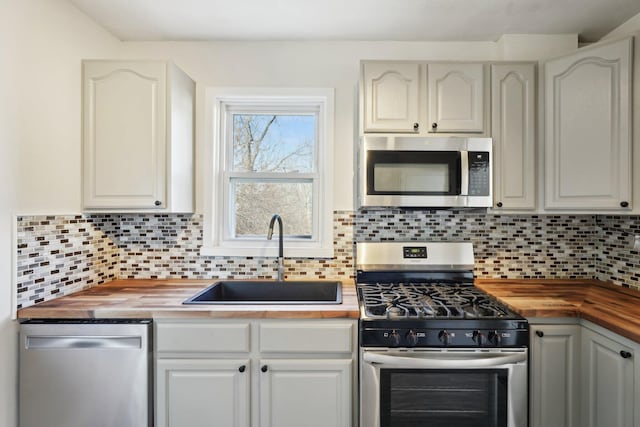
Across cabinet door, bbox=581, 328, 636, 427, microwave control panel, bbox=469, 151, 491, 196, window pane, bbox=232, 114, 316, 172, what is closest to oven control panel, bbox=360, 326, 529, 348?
cabinet door, bbox=581, 328, 636, 427

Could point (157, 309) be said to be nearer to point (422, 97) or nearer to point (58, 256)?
point (58, 256)

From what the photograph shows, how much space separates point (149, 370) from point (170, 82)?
1453 mm

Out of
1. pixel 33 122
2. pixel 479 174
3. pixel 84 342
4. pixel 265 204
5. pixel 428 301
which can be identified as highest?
pixel 33 122

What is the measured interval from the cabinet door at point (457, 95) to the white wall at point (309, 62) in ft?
1.14

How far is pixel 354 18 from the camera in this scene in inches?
79.5

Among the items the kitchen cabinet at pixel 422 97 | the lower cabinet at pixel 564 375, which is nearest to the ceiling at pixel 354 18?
the kitchen cabinet at pixel 422 97

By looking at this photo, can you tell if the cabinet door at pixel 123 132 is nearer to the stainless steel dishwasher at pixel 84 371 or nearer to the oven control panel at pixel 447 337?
the stainless steel dishwasher at pixel 84 371

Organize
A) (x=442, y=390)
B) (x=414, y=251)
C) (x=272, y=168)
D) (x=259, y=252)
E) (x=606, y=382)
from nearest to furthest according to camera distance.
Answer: (x=606, y=382) < (x=442, y=390) < (x=414, y=251) < (x=259, y=252) < (x=272, y=168)

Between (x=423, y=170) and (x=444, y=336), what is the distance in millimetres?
857

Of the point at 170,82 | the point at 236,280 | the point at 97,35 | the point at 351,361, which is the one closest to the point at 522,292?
the point at 351,361

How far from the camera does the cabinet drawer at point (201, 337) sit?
1669 mm

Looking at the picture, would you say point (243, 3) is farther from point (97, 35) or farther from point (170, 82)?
point (97, 35)

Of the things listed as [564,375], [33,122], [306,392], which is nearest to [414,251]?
[564,375]

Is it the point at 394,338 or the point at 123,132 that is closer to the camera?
the point at 394,338
